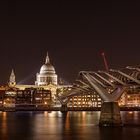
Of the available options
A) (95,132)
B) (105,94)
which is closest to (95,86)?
(105,94)

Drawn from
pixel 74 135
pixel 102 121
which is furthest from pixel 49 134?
pixel 102 121

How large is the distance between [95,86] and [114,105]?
425 centimetres

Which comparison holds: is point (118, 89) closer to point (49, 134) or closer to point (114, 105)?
point (114, 105)

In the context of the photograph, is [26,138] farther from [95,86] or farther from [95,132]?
[95,86]

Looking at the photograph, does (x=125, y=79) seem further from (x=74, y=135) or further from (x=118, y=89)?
(x=74, y=135)

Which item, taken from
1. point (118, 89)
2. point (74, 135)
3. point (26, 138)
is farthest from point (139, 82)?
point (26, 138)

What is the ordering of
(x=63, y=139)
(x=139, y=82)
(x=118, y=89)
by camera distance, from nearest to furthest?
(x=63, y=139) < (x=139, y=82) < (x=118, y=89)

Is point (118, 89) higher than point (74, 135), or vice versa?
point (118, 89)

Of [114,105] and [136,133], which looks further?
[114,105]

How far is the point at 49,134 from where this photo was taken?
69625mm

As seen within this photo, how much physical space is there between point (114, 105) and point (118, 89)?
237 cm

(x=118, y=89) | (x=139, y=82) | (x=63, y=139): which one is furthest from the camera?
(x=118, y=89)

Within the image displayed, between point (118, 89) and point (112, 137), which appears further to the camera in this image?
point (118, 89)

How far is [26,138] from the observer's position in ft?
210
